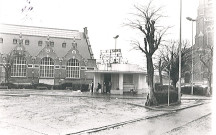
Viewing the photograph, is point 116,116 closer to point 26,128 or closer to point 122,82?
point 26,128

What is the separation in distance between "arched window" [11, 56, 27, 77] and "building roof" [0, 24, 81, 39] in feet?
25.5

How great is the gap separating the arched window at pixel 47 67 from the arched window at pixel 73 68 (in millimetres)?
3270

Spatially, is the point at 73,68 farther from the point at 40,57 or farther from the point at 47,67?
the point at 40,57

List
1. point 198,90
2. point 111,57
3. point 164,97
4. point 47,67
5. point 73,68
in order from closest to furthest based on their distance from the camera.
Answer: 1. point 164,97
2. point 111,57
3. point 198,90
4. point 47,67
5. point 73,68

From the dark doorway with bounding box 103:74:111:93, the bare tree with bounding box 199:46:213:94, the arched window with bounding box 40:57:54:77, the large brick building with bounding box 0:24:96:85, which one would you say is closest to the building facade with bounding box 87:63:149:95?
the dark doorway with bounding box 103:74:111:93

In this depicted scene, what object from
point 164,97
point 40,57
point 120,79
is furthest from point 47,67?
point 164,97

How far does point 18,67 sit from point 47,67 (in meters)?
5.44

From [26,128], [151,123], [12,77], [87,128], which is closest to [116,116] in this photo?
[151,123]

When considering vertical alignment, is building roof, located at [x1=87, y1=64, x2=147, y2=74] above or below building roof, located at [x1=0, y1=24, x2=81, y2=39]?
below

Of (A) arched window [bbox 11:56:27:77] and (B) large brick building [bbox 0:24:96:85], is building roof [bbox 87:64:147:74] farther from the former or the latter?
(A) arched window [bbox 11:56:27:77]

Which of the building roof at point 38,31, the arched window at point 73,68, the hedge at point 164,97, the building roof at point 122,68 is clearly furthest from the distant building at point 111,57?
the building roof at point 38,31

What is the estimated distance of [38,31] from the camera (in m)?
57.7

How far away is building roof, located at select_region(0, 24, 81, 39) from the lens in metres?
55.0

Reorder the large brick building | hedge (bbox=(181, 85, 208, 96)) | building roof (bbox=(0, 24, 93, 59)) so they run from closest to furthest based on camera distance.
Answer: hedge (bbox=(181, 85, 208, 96)), the large brick building, building roof (bbox=(0, 24, 93, 59))
